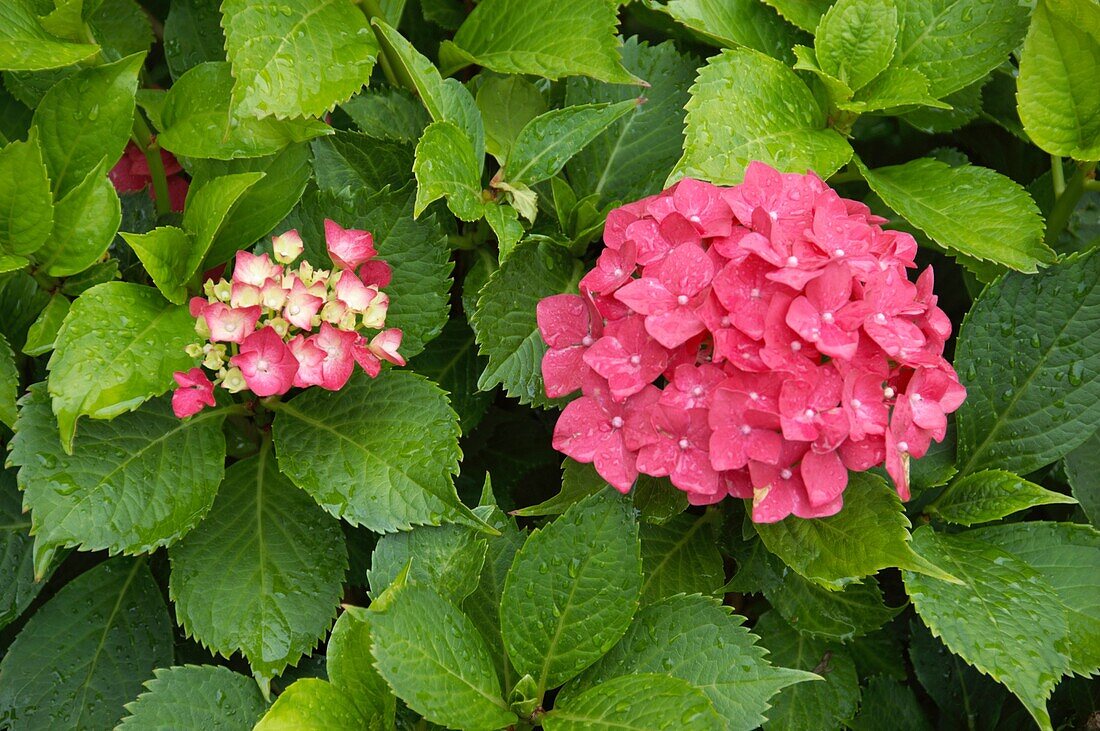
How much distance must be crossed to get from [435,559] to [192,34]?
0.91m

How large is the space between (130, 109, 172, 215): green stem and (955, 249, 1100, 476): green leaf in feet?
3.64

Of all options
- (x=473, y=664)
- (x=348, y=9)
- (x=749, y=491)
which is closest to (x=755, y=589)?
(x=749, y=491)

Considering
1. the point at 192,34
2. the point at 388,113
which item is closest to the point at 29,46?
the point at 192,34

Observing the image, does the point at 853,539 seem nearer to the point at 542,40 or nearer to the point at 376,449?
the point at 376,449

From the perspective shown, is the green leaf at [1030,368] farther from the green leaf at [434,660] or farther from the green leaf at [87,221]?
the green leaf at [87,221]

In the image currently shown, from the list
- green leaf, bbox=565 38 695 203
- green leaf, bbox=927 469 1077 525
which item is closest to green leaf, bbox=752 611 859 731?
green leaf, bbox=927 469 1077 525

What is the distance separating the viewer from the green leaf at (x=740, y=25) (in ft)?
4.25

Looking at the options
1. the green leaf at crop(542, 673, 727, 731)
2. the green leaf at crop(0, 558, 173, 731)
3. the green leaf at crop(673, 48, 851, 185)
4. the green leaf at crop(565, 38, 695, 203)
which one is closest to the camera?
the green leaf at crop(542, 673, 727, 731)

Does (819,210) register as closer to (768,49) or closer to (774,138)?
(774,138)

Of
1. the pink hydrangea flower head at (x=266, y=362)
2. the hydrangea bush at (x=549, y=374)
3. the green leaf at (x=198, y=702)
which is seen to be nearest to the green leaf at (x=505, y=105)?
the hydrangea bush at (x=549, y=374)

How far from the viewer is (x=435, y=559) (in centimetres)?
113

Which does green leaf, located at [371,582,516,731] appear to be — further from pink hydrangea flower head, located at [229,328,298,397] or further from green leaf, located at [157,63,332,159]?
green leaf, located at [157,63,332,159]

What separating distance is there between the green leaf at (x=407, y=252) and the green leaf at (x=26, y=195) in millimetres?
317

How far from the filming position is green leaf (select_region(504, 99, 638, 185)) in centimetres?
121
